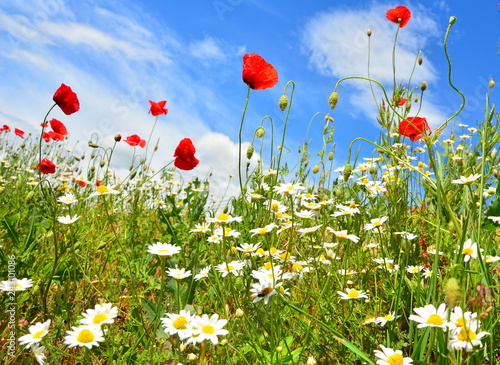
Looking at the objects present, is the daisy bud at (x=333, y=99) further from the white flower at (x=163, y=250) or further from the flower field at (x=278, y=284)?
the white flower at (x=163, y=250)

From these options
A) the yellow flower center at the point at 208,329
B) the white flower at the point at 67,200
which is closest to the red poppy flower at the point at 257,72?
the white flower at the point at 67,200

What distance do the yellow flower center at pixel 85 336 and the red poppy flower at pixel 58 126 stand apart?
337 cm

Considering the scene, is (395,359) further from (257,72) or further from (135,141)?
(135,141)

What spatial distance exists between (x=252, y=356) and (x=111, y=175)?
451cm

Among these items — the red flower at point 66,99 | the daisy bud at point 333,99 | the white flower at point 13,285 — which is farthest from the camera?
the red flower at point 66,99

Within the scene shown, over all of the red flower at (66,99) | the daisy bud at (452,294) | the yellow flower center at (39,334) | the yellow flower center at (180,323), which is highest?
the red flower at (66,99)

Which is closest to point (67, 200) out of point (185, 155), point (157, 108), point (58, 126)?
point (185, 155)

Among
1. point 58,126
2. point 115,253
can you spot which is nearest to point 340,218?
point 115,253

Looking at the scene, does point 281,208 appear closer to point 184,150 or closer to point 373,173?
point 184,150

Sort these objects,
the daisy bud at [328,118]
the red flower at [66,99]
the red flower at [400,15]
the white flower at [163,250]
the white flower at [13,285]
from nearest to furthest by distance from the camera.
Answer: the white flower at [163,250] → the white flower at [13,285] → the red flower at [66,99] → the red flower at [400,15] → the daisy bud at [328,118]

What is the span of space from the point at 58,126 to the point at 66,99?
64.5 inches

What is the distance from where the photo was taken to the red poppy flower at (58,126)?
415 cm

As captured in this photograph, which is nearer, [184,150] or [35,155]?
[184,150]

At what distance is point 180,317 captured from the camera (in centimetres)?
137
